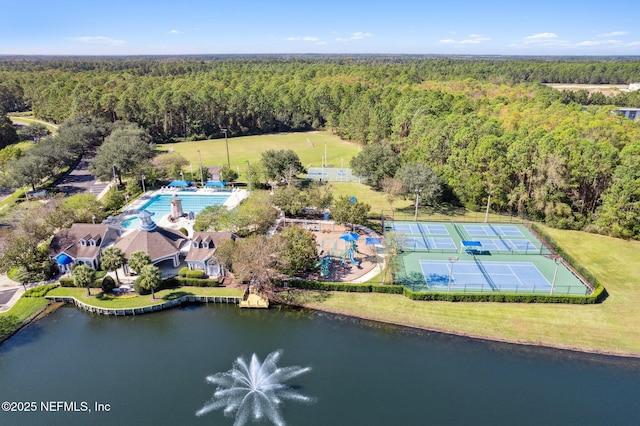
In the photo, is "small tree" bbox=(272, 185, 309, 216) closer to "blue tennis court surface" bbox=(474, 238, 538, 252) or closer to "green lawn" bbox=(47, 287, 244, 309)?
"green lawn" bbox=(47, 287, 244, 309)

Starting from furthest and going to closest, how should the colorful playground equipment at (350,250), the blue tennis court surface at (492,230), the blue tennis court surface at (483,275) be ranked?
the blue tennis court surface at (492,230) < the colorful playground equipment at (350,250) < the blue tennis court surface at (483,275)

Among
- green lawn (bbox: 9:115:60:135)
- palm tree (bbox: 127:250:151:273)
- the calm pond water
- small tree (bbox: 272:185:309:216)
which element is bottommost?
the calm pond water

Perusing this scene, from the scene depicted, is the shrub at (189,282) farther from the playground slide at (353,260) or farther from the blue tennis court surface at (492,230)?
the blue tennis court surface at (492,230)

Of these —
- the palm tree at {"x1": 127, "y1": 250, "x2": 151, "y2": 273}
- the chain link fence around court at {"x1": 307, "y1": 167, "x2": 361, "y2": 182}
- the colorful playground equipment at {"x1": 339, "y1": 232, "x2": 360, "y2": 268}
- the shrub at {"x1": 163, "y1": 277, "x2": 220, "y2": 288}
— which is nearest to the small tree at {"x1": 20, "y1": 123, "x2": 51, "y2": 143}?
the chain link fence around court at {"x1": 307, "y1": 167, "x2": 361, "y2": 182}

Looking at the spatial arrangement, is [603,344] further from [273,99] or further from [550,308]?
[273,99]

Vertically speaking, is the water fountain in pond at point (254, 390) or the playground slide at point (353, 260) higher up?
the playground slide at point (353, 260)

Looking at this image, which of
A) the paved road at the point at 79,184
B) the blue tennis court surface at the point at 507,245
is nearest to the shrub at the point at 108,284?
the paved road at the point at 79,184

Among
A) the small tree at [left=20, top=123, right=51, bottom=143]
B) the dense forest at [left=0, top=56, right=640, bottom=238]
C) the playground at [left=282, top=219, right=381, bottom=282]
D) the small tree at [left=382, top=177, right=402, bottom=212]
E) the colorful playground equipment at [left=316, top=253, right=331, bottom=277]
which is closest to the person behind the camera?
the colorful playground equipment at [left=316, top=253, right=331, bottom=277]
